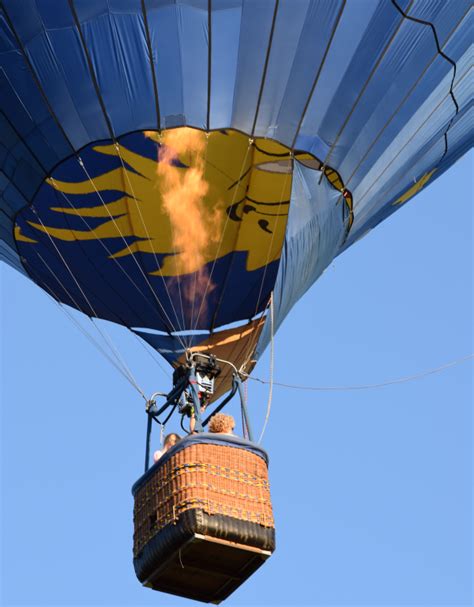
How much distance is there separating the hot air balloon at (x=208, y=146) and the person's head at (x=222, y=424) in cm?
18

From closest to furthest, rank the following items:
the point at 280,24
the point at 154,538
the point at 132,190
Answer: the point at 154,538
the point at 280,24
the point at 132,190

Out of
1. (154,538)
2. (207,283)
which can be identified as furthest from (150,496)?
(207,283)

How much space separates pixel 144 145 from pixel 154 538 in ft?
9.11

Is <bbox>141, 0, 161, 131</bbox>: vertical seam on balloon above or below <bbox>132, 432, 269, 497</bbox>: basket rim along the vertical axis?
above

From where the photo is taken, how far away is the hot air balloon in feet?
32.4

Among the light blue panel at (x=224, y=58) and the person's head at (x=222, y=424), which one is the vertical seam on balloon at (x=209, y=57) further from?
the person's head at (x=222, y=424)

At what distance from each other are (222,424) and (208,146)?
200 cm

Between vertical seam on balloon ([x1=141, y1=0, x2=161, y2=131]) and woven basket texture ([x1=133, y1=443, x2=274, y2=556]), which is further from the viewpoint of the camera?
vertical seam on balloon ([x1=141, y1=0, x2=161, y2=131])

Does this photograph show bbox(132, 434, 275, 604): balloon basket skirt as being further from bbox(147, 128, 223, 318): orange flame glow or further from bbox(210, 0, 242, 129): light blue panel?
bbox(210, 0, 242, 129): light blue panel

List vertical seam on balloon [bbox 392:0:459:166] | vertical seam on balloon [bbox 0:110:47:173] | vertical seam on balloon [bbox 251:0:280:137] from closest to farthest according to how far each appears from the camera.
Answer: vertical seam on balloon [bbox 251:0:280:137] → vertical seam on balloon [bbox 392:0:459:166] → vertical seam on balloon [bbox 0:110:47:173]

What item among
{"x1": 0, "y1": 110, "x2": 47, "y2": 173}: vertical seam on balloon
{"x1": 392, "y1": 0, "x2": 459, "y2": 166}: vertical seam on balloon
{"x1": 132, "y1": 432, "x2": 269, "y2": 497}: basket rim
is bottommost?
{"x1": 132, "y1": 432, "x2": 269, "y2": 497}: basket rim

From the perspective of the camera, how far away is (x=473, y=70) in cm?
1108

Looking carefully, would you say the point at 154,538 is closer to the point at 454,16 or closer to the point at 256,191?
the point at 256,191

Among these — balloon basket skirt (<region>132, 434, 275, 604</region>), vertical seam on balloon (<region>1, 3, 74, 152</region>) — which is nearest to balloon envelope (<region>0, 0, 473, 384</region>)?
vertical seam on balloon (<region>1, 3, 74, 152</region>)
